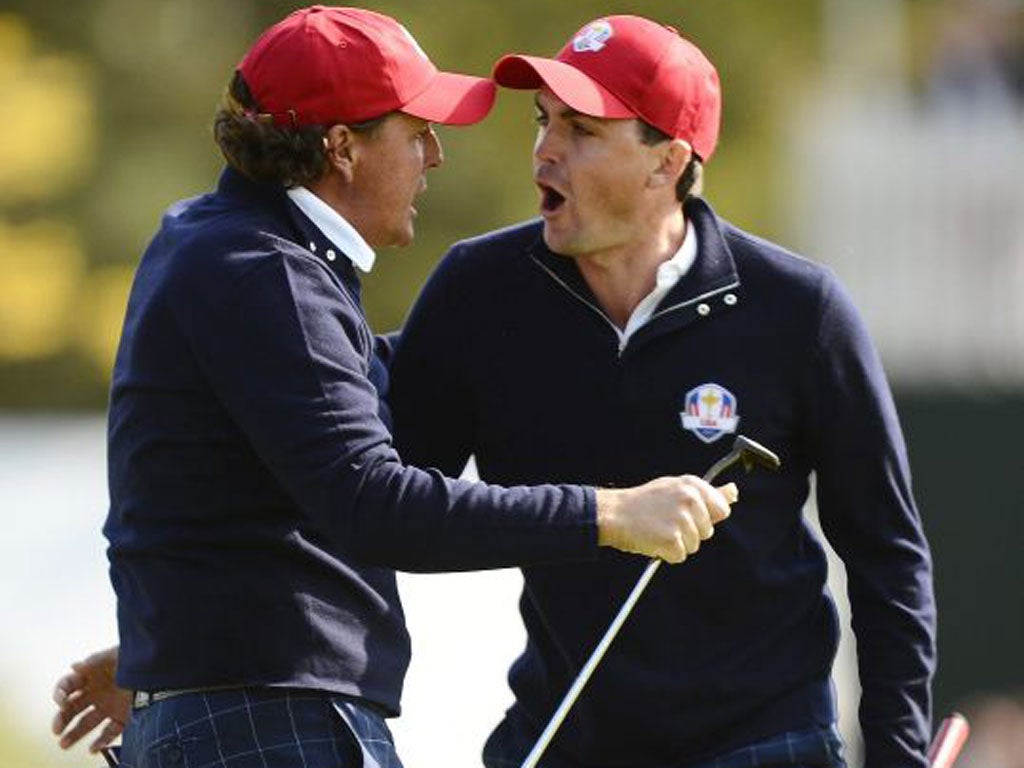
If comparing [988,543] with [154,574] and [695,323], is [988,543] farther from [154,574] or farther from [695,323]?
[154,574]

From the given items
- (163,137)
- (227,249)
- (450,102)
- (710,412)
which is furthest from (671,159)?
(163,137)

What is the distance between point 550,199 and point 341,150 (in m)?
0.85

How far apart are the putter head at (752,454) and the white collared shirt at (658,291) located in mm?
394

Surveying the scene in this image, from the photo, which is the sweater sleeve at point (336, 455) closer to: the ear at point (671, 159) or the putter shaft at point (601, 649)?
the putter shaft at point (601, 649)

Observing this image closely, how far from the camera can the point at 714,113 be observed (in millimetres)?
6547

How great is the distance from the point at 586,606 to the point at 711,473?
1.89ft

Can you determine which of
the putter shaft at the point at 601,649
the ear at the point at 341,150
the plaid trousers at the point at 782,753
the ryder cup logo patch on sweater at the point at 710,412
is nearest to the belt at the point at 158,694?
the putter shaft at the point at 601,649

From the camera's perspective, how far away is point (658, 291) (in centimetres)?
616

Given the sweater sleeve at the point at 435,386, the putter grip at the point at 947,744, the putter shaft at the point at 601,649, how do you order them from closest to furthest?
the putter shaft at the point at 601,649
the sweater sleeve at the point at 435,386
the putter grip at the point at 947,744

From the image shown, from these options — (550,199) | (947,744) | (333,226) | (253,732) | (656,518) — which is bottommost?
(947,744)

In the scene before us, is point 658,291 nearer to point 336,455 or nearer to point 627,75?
point 627,75

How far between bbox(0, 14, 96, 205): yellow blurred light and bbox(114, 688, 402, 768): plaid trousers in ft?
52.1

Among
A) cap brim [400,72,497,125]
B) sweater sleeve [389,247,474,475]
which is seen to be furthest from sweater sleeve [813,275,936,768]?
cap brim [400,72,497,125]

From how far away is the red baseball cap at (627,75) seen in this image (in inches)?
244
